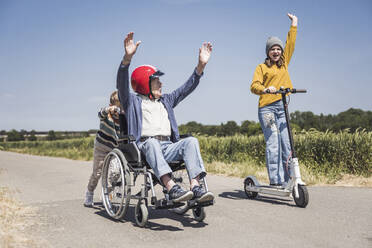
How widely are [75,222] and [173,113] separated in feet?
4.97

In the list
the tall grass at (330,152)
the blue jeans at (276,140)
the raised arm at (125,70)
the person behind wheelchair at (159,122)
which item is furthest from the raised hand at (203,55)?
the tall grass at (330,152)

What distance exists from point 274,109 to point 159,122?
1.78 m

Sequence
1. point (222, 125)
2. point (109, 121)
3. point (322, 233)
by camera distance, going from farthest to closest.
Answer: point (222, 125) < point (109, 121) < point (322, 233)

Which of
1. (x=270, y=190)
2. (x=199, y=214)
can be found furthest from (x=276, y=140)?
(x=199, y=214)

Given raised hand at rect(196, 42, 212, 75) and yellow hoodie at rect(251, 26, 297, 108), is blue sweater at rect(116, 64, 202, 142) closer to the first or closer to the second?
raised hand at rect(196, 42, 212, 75)

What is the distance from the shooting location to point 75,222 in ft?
12.7

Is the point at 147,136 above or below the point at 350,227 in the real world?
above

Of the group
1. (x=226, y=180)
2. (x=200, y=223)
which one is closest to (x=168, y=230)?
(x=200, y=223)

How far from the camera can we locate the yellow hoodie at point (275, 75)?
499cm

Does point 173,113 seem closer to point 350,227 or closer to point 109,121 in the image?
point 109,121

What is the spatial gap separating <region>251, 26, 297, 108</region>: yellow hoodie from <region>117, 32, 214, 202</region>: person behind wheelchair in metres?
1.10

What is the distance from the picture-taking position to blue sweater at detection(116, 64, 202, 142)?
12.4 ft

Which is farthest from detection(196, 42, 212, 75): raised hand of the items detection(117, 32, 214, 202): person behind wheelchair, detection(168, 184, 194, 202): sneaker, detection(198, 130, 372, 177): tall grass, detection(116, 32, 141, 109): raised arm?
detection(198, 130, 372, 177): tall grass

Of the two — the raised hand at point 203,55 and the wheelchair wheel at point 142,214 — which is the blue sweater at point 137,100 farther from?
the wheelchair wheel at point 142,214
